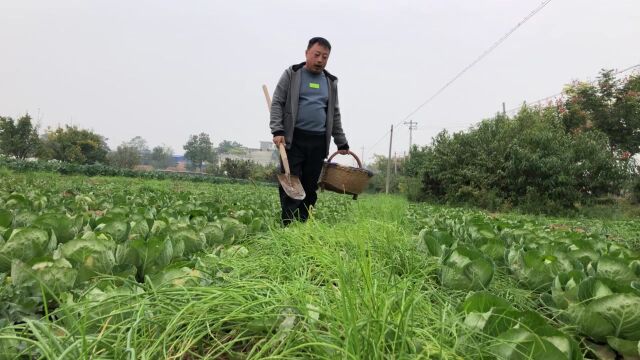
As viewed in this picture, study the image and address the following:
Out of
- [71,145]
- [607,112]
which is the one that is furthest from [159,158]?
[607,112]

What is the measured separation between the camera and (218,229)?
102 inches

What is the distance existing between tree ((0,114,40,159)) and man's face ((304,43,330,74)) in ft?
136

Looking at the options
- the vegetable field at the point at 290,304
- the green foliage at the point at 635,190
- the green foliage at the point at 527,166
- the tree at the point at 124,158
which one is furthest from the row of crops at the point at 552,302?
the tree at the point at 124,158

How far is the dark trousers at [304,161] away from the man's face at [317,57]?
1.98ft

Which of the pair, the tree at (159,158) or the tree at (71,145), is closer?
the tree at (71,145)

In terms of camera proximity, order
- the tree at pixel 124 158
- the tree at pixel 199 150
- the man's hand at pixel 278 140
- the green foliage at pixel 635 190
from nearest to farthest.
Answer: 1. the man's hand at pixel 278 140
2. the green foliage at pixel 635 190
3. the tree at pixel 124 158
4. the tree at pixel 199 150

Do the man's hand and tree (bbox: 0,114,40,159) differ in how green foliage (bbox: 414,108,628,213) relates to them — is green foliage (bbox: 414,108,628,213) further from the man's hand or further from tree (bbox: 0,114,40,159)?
tree (bbox: 0,114,40,159)

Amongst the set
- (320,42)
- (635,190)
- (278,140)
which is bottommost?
(635,190)

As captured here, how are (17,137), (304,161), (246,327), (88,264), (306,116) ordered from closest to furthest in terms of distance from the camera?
(246,327) → (88,264) → (306,116) → (304,161) → (17,137)

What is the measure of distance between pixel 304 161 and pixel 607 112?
787 inches

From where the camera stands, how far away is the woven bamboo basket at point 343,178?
4.05 meters

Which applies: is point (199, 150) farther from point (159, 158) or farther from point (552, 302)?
point (552, 302)

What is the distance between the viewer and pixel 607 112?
19.3m

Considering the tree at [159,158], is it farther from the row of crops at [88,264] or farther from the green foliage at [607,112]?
the row of crops at [88,264]
